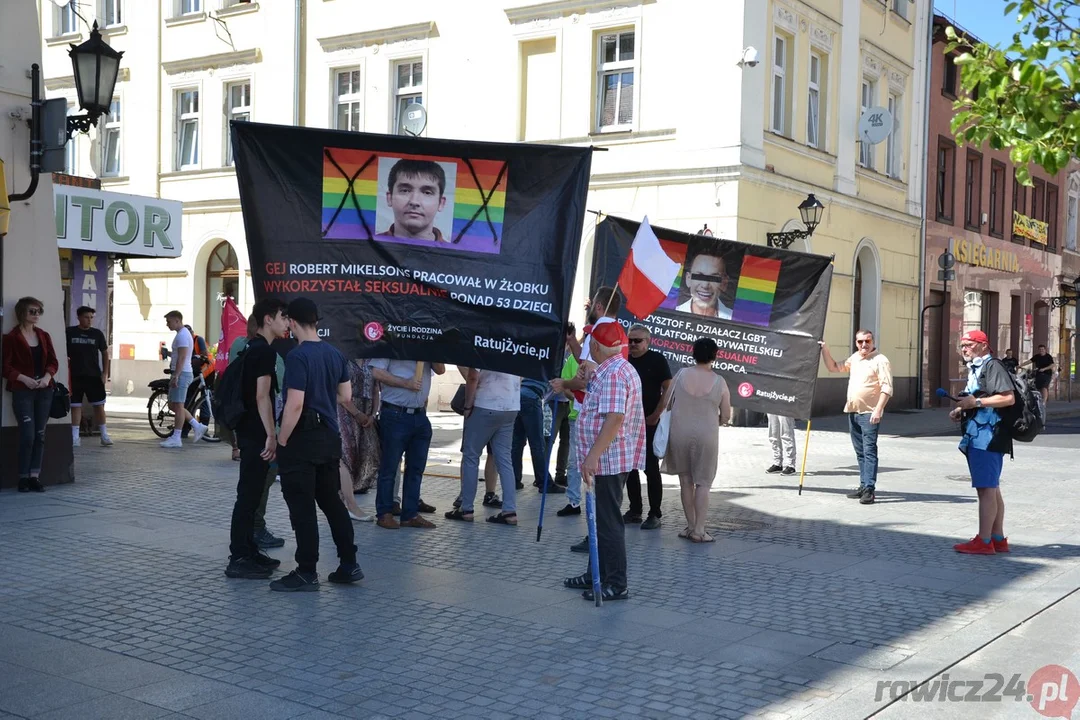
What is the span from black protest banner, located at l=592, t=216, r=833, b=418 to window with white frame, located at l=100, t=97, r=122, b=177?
21680mm

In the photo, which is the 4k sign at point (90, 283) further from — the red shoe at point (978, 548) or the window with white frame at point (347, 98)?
the red shoe at point (978, 548)

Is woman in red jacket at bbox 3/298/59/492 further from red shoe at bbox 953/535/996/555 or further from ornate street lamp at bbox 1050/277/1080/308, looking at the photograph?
ornate street lamp at bbox 1050/277/1080/308

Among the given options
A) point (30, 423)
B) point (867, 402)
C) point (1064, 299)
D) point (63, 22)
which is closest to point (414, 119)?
point (63, 22)

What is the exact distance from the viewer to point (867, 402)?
38.3ft

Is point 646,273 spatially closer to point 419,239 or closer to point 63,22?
point 419,239

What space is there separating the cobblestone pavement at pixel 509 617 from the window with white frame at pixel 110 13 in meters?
22.1

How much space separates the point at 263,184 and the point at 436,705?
16.1ft

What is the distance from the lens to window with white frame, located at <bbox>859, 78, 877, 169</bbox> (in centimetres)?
2662

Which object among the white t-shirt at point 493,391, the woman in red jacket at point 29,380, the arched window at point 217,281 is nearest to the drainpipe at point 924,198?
the arched window at point 217,281

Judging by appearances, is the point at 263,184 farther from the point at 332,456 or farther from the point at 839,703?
the point at 839,703

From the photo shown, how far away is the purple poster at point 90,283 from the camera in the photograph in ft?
57.8

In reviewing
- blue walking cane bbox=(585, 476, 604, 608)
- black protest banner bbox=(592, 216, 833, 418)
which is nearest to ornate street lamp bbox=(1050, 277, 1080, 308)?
black protest banner bbox=(592, 216, 833, 418)

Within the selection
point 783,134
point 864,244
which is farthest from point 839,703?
point 864,244

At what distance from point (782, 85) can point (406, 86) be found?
843 cm
